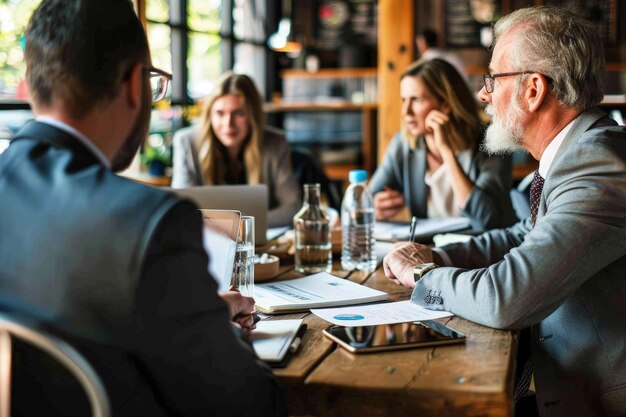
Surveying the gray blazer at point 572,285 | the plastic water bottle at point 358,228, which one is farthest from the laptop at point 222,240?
the plastic water bottle at point 358,228

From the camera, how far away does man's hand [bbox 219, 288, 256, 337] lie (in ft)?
4.51

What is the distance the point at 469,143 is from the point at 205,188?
1217 millimetres

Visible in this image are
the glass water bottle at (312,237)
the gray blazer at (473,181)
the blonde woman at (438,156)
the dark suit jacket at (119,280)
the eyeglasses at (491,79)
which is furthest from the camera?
the blonde woman at (438,156)

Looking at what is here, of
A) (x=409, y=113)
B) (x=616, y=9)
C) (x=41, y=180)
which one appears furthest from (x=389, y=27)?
(x=41, y=180)

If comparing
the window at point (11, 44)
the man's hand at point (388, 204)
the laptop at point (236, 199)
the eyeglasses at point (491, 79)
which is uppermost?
the window at point (11, 44)

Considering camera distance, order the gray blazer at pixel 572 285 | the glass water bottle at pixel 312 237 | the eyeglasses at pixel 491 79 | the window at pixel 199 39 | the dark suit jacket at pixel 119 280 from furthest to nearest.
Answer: the window at pixel 199 39, the glass water bottle at pixel 312 237, the eyeglasses at pixel 491 79, the gray blazer at pixel 572 285, the dark suit jacket at pixel 119 280

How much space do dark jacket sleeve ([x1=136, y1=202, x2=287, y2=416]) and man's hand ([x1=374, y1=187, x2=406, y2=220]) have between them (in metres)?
1.82

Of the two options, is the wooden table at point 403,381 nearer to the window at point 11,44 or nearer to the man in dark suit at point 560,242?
the man in dark suit at point 560,242

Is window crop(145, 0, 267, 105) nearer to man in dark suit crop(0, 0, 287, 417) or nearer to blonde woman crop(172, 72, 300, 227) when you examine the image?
blonde woman crop(172, 72, 300, 227)

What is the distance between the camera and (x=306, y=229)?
218 cm

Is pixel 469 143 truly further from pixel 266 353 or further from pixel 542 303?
pixel 266 353

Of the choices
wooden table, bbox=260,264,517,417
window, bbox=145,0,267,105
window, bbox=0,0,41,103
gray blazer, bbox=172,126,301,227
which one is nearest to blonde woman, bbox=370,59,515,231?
gray blazer, bbox=172,126,301,227

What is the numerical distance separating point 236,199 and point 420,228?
0.61 m

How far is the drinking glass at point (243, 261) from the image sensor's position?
1.68m
